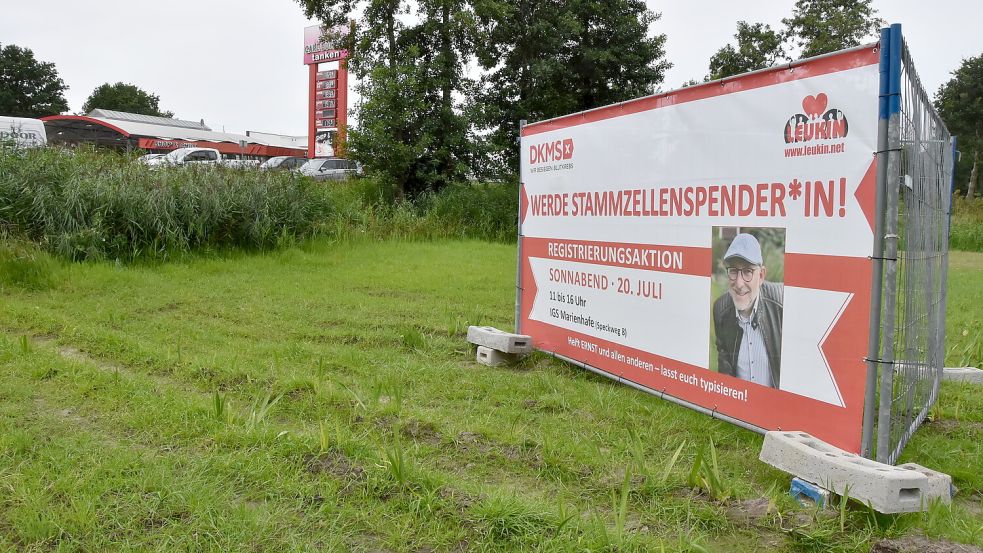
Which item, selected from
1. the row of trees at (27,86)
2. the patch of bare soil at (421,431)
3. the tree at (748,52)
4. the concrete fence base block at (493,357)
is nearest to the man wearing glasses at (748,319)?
the patch of bare soil at (421,431)

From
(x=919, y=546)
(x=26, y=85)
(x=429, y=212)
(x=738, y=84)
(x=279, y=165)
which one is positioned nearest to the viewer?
(x=919, y=546)

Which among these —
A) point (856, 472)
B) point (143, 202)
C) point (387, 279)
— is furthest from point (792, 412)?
point (143, 202)

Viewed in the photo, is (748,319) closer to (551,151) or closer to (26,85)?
(551,151)

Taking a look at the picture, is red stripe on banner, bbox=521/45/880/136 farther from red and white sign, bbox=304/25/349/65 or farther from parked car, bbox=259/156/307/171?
red and white sign, bbox=304/25/349/65

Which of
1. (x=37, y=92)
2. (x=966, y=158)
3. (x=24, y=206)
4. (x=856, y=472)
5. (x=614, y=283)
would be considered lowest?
(x=856, y=472)

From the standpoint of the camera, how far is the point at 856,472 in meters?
3.08

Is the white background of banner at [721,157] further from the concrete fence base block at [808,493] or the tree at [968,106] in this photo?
the tree at [968,106]

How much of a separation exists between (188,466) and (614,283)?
2932mm

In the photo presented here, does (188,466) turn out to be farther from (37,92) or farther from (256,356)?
(37,92)

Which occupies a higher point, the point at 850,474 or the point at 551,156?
the point at 551,156

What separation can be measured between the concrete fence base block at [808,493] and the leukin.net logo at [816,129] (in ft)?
5.04

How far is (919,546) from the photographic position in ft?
9.32

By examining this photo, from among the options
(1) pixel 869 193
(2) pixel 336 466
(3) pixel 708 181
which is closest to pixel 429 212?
(3) pixel 708 181

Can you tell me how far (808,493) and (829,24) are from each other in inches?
1326
